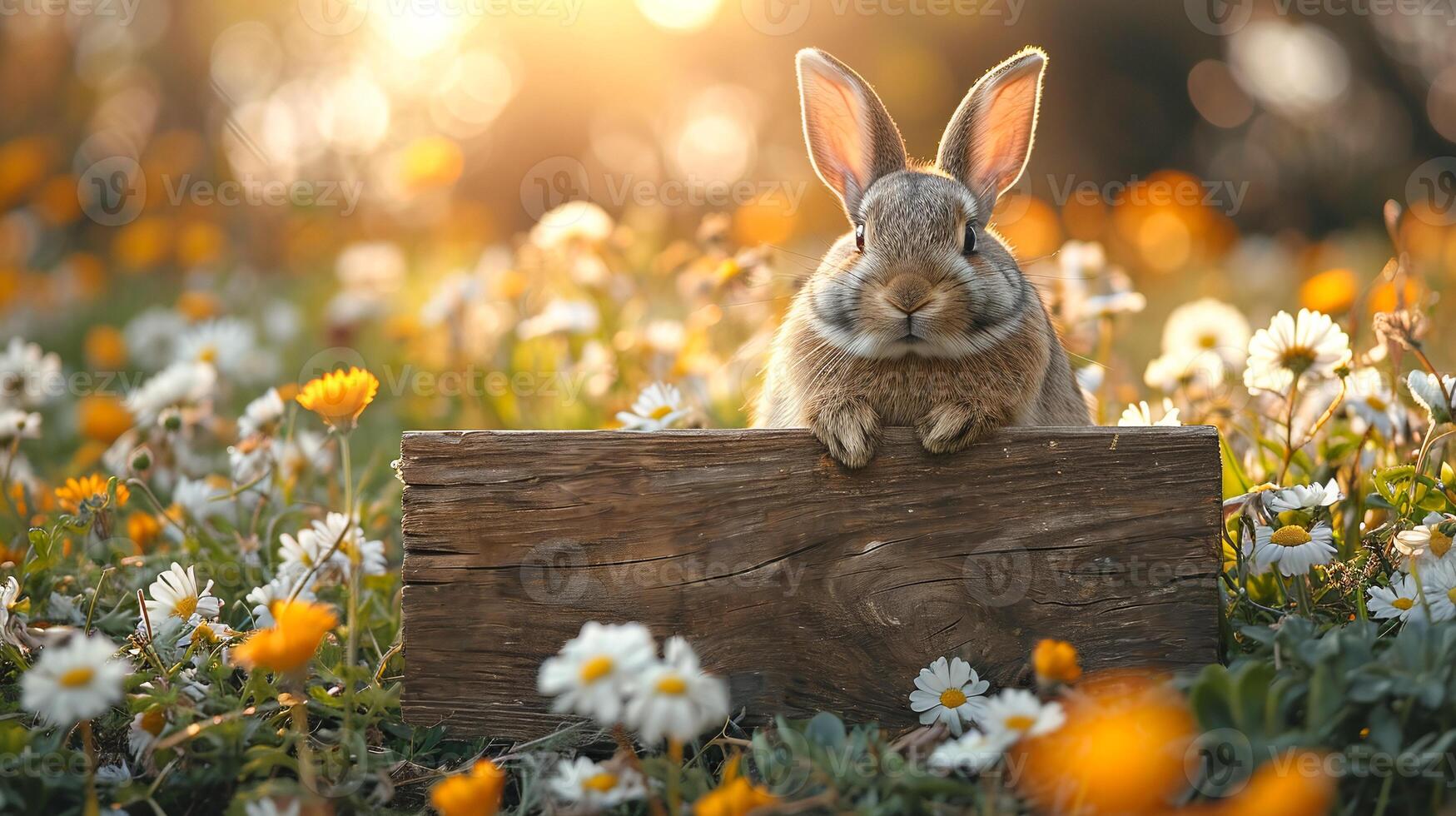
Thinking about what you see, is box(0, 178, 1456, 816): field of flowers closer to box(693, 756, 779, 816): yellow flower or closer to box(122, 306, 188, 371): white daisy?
box(693, 756, 779, 816): yellow flower

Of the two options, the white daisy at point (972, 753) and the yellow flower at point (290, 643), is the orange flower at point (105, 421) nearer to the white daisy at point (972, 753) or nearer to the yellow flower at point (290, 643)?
the yellow flower at point (290, 643)

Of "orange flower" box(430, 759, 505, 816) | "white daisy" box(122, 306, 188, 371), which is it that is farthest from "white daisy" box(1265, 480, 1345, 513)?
"white daisy" box(122, 306, 188, 371)

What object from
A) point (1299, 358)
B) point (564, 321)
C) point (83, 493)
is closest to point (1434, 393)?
point (1299, 358)

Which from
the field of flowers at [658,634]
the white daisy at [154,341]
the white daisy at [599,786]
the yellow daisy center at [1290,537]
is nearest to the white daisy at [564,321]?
the field of flowers at [658,634]

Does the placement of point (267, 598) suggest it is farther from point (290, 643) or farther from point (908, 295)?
point (908, 295)

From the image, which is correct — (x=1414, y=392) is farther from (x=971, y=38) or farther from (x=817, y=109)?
(x=971, y=38)

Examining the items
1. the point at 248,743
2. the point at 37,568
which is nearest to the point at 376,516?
the point at 37,568
